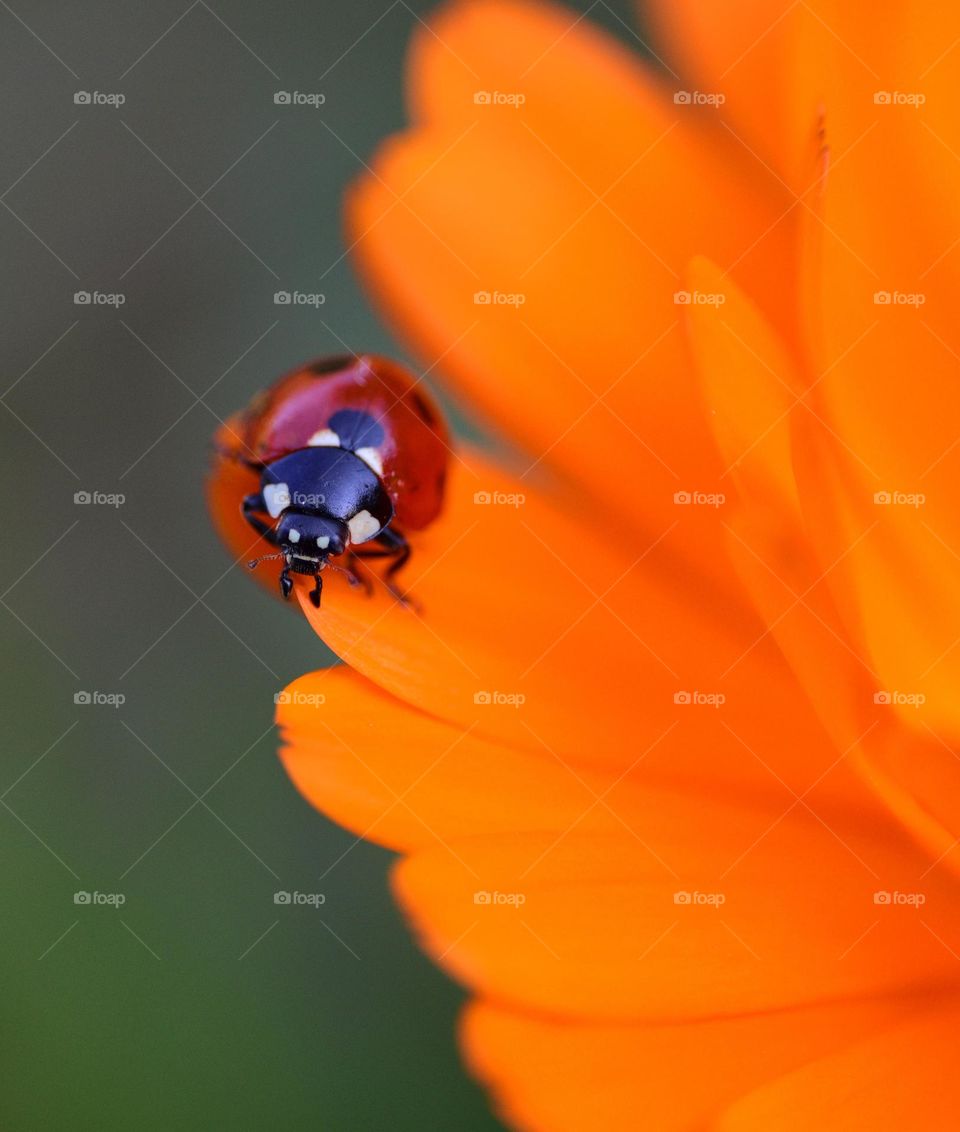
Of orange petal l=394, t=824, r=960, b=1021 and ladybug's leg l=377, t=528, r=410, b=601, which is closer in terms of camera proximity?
orange petal l=394, t=824, r=960, b=1021

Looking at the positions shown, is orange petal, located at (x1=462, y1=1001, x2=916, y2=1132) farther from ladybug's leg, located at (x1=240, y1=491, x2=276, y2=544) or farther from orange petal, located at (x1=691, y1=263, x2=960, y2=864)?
ladybug's leg, located at (x1=240, y1=491, x2=276, y2=544)

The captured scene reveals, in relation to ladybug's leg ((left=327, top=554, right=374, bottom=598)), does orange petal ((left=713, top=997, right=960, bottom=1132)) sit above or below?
below

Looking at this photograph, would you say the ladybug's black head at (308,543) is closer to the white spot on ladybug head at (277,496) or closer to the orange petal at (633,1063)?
the white spot on ladybug head at (277,496)

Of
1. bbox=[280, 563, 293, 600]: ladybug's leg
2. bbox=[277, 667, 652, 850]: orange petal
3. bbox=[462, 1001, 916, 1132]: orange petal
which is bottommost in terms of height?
bbox=[462, 1001, 916, 1132]: orange petal

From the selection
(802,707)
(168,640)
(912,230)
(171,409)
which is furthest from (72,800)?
(912,230)

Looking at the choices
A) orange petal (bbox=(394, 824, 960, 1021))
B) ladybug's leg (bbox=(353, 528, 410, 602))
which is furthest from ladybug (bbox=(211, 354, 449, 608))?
orange petal (bbox=(394, 824, 960, 1021))

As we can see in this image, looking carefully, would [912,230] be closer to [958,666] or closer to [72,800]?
[958,666]
